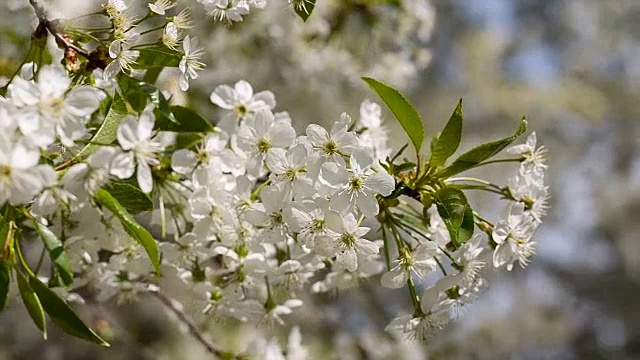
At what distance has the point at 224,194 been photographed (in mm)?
920

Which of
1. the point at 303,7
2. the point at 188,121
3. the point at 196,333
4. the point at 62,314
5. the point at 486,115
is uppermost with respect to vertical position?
the point at 303,7

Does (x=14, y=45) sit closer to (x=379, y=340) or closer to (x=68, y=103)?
(x=68, y=103)

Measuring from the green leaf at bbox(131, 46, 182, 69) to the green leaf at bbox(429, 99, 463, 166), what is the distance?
0.94 ft

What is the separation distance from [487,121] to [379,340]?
2055 mm

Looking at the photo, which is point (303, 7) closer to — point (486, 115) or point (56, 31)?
point (56, 31)

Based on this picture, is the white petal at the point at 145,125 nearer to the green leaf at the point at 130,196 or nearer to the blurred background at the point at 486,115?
the green leaf at the point at 130,196

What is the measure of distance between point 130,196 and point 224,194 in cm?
11

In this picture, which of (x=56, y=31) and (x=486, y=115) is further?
(x=486, y=115)

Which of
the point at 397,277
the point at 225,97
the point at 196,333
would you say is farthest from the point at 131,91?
the point at 196,333

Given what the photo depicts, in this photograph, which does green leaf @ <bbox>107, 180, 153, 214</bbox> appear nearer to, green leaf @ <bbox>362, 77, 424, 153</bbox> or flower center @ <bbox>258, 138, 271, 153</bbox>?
flower center @ <bbox>258, 138, 271, 153</bbox>

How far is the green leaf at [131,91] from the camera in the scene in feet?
2.89

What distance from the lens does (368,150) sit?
0.84 meters

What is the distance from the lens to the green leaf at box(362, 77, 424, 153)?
2.88 ft

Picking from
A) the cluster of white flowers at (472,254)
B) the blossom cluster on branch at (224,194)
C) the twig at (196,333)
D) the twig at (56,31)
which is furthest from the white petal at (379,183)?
the twig at (196,333)
